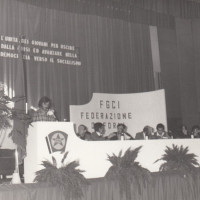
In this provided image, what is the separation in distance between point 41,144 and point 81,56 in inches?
212

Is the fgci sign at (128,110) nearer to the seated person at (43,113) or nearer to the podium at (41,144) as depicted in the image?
the seated person at (43,113)

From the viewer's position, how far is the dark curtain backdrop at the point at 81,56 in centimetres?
911

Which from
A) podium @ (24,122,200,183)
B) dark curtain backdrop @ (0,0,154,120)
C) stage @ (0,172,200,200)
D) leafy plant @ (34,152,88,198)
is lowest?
stage @ (0,172,200,200)

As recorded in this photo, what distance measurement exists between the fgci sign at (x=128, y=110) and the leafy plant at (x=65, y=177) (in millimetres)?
4692

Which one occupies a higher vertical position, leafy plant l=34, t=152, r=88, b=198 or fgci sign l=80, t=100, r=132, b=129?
fgci sign l=80, t=100, r=132, b=129

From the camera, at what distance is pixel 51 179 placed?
4.65m

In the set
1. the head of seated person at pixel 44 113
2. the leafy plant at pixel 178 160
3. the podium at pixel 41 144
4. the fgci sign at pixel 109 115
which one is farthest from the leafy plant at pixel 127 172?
the fgci sign at pixel 109 115

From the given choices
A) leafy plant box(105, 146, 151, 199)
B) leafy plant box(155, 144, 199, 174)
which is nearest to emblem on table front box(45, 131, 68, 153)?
leafy plant box(105, 146, 151, 199)

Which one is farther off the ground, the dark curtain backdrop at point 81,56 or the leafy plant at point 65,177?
the dark curtain backdrop at point 81,56

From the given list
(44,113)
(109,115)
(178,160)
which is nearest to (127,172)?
(178,160)

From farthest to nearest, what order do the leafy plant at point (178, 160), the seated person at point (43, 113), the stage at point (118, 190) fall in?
1. the leafy plant at point (178, 160)
2. the seated person at point (43, 113)
3. the stage at point (118, 190)

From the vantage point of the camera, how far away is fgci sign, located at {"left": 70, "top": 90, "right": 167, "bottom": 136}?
9727 millimetres

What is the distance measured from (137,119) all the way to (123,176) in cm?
489

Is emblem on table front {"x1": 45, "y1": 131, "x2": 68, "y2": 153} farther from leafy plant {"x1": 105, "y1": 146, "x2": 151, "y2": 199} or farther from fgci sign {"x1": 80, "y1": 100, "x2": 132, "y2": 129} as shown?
fgci sign {"x1": 80, "y1": 100, "x2": 132, "y2": 129}
